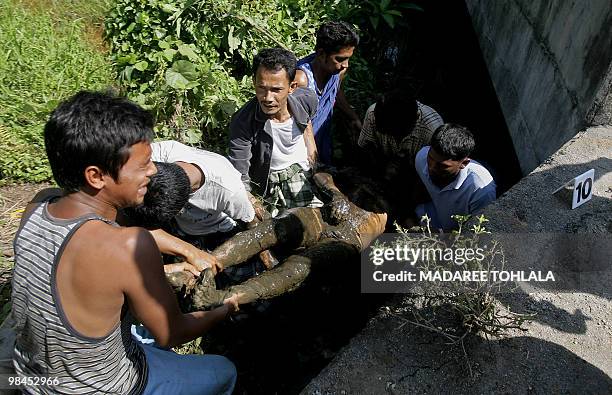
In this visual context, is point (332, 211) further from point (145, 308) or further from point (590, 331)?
point (145, 308)

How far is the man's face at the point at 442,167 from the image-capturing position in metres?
3.22

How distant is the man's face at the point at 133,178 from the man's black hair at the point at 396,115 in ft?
7.81

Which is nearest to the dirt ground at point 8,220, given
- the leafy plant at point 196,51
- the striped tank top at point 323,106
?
the leafy plant at point 196,51

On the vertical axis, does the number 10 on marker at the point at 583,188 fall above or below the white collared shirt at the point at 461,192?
above

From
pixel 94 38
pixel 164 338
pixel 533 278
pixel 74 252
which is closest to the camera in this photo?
pixel 74 252

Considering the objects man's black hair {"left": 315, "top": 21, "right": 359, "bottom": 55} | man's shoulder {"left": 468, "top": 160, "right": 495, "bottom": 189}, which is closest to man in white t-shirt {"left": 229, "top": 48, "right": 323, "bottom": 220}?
man's black hair {"left": 315, "top": 21, "right": 359, "bottom": 55}

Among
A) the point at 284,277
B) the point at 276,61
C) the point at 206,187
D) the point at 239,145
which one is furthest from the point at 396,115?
the point at 206,187

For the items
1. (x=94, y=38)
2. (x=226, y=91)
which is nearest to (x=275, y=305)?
(x=226, y=91)

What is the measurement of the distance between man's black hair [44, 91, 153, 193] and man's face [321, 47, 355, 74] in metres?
2.47

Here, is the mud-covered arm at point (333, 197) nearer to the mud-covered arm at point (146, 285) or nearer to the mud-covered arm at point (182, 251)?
the mud-covered arm at point (182, 251)

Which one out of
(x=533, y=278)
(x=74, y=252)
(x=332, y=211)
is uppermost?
(x=74, y=252)

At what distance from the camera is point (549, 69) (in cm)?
396

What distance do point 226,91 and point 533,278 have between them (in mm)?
3427

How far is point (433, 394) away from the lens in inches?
84.8
